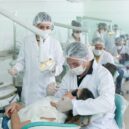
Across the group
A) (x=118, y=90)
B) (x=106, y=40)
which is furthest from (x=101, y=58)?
(x=106, y=40)

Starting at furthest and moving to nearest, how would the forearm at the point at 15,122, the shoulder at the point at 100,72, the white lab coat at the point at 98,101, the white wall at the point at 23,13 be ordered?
1. the white wall at the point at 23,13
2. the shoulder at the point at 100,72
3. the white lab coat at the point at 98,101
4. the forearm at the point at 15,122

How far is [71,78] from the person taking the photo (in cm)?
170

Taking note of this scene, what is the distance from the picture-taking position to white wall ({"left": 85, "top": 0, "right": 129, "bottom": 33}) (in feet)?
18.5

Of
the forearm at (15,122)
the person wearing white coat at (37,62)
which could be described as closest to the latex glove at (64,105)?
the forearm at (15,122)

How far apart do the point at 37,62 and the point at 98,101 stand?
2.96ft

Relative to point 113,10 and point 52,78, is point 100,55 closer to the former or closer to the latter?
point 52,78

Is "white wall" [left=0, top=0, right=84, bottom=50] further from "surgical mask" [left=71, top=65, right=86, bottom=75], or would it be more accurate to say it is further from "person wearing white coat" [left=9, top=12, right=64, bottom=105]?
"surgical mask" [left=71, top=65, right=86, bottom=75]

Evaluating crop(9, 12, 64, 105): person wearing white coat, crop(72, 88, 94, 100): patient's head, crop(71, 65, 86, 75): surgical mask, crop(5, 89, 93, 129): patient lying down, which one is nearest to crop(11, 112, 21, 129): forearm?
crop(5, 89, 93, 129): patient lying down

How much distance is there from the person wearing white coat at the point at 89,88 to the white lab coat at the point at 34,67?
20.2 inches

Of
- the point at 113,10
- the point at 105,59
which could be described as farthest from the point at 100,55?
the point at 113,10

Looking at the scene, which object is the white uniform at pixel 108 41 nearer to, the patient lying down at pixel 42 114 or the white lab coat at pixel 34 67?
the white lab coat at pixel 34 67

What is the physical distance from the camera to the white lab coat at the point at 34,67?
222 cm

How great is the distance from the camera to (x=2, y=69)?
115 inches

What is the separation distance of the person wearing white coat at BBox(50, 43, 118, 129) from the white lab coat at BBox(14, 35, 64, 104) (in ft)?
1.68
